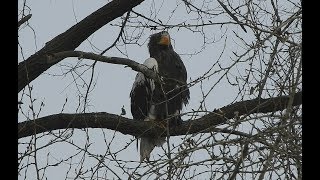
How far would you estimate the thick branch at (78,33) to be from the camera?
486 cm

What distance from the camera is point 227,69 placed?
2.97 metres

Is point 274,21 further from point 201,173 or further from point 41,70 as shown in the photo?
point 41,70

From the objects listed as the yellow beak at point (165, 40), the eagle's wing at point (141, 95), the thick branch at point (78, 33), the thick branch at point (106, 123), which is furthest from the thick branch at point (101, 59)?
the yellow beak at point (165, 40)

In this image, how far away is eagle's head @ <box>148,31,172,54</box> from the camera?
676 centimetres

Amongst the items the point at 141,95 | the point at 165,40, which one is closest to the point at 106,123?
the point at 141,95

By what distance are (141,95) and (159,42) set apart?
2.12 ft

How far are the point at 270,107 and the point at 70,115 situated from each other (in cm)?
163

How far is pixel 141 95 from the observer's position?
21.4 feet

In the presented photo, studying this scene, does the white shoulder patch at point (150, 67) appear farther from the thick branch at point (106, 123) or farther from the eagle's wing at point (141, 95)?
the thick branch at point (106, 123)

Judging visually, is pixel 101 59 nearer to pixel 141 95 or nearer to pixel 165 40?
pixel 141 95

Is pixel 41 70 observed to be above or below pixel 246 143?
above

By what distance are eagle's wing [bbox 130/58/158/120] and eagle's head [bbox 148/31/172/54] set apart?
41 centimetres

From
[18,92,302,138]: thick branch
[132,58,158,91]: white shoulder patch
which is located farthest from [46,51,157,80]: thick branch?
[132,58,158,91]: white shoulder patch
